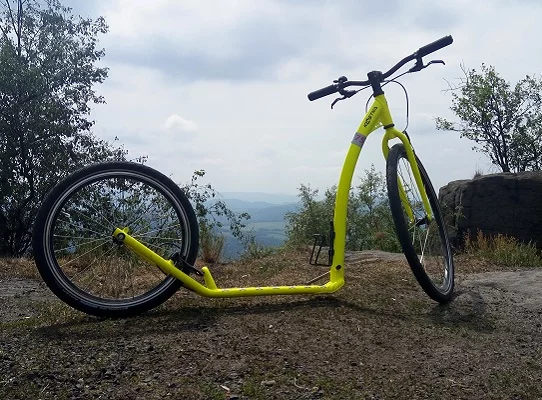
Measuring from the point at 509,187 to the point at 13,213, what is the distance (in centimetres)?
982

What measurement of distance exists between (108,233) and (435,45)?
255cm

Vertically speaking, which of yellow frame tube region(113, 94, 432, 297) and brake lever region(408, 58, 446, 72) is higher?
brake lever region(408, 58, 446, 72)

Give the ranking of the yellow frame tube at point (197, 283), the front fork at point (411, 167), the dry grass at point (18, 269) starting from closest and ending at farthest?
the yellow frame tube at point (197, 283) → the front fork at point (411, 167) → the dry grass at point (18, 269)

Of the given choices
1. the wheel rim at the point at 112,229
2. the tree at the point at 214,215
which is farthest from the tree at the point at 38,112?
the wheel rim at the point at 112,229

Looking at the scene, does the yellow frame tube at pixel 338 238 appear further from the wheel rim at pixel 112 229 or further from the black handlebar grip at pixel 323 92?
the black handlebar grip at pixel 323 92

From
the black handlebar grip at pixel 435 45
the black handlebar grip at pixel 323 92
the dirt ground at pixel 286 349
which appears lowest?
the dirt ground at pixel 286 349

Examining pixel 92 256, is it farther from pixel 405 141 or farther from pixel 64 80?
pixel 64 80

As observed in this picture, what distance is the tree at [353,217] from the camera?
10.9 meters

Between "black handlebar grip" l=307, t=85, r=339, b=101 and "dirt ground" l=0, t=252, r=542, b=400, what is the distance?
1384mm

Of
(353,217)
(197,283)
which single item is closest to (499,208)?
(353,217)

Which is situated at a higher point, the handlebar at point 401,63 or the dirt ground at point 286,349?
the handlebar at point 401,63

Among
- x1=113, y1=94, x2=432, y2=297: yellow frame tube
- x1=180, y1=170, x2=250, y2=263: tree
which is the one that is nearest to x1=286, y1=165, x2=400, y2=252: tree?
x1=180, y1=170, x2=250, y2=263: tree

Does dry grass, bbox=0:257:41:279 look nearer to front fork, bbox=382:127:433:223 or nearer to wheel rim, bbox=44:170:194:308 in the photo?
wheel rim, bbox=44:170:194:308

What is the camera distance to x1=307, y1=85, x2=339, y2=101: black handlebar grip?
4266 millimetres
